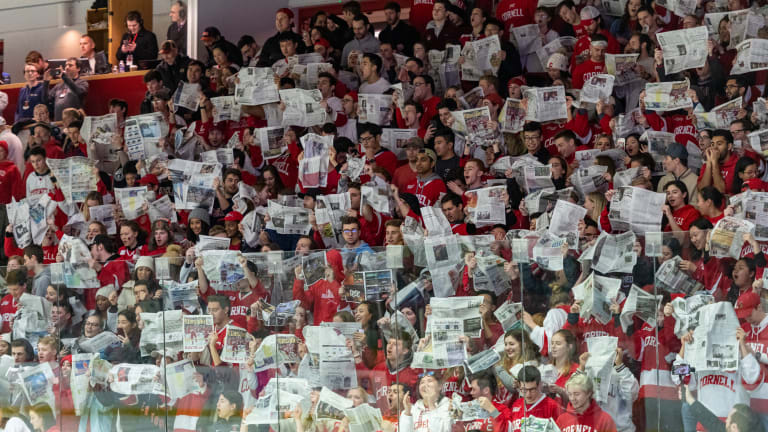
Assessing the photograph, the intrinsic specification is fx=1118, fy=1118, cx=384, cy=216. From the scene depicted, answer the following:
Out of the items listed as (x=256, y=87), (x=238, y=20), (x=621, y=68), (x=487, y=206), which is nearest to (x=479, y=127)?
(x=487, y=206)

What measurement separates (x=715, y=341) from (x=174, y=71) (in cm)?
761

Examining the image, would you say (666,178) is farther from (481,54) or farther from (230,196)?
(230,196)

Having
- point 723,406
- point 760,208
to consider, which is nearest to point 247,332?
point 723,406

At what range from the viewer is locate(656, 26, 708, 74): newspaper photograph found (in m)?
8.48

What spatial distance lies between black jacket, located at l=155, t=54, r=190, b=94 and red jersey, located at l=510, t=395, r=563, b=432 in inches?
269

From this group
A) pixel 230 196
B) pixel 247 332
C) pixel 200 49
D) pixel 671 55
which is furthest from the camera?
pixel 200 49

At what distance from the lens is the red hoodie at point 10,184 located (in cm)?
1119

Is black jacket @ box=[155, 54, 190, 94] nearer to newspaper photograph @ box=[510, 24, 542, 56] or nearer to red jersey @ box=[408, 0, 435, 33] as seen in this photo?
red jersey @ box=[408, 0, 435, 33]

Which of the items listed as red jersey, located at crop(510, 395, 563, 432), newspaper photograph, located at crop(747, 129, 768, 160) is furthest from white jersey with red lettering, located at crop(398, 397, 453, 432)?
newspaper photograph, located at crop(747, 129, 768, 160)

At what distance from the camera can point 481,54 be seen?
9.95 meters

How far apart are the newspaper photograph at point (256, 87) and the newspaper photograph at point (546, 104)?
8.31ft

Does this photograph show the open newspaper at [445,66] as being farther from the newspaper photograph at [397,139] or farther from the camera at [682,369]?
the camera at [682,369]

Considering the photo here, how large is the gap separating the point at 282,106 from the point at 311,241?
2.15 m

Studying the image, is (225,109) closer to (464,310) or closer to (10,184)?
(10,184)
